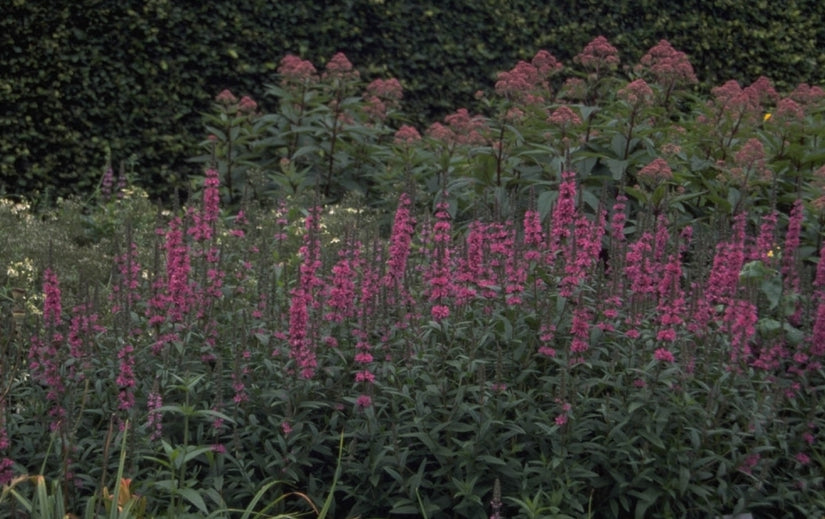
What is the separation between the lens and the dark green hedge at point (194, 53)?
9.64m

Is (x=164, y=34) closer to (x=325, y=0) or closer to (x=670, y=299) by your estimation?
(x=325, y=0)

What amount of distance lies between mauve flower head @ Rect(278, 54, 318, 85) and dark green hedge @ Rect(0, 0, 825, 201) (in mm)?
1063

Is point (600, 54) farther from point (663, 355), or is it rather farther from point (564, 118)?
point (663, 355)

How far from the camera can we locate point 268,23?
10.6 m

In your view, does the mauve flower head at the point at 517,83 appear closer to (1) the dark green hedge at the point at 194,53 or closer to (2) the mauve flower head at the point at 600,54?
(2) the mauve flower head at the point at 600,54

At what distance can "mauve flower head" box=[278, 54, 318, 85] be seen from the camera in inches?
363

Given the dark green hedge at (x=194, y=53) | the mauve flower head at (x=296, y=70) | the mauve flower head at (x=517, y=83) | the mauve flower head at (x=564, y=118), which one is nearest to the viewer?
the mauve flower head at (x=564, y=118)

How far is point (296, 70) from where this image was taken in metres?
9.22

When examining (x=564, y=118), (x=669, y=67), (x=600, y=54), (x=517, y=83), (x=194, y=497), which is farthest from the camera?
(x=600, y=54)

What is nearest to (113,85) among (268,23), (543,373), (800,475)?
(268,23)

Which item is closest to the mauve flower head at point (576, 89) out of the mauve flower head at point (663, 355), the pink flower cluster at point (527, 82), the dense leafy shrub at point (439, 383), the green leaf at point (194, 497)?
the pink flower cluster at point (527, 82)

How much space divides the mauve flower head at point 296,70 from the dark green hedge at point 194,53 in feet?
3.49

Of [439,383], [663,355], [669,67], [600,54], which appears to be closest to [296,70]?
[600,54]

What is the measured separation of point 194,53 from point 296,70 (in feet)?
4.95
